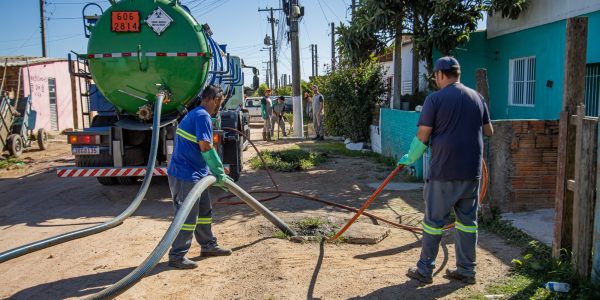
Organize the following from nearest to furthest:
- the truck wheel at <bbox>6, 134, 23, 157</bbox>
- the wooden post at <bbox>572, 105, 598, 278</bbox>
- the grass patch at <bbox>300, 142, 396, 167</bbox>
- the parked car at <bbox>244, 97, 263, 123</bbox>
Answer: the wooden post at <bbox>572, 105, 598, 278</bbox> < the grass patch at <bbox>300, 142, 396, 167</bbox> < the truck wheel at <bbox>6, 134, 23, 157</bbox> < the parked car at <bbox>244, 97, 263, 123</bbox>

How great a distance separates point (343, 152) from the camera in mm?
13289

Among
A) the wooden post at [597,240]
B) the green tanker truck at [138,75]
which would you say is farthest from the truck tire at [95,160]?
the wooden post at [597,240]

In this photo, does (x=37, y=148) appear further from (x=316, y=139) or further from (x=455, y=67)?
(x=455, y=67)

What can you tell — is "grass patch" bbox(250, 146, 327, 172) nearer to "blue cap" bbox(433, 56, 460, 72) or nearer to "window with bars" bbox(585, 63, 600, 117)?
"window with bars" bbox(585, 63, 600, 117)

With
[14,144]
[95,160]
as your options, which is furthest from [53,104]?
[95,160]

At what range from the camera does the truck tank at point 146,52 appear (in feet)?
23.9

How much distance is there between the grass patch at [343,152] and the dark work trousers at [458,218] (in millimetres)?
6576

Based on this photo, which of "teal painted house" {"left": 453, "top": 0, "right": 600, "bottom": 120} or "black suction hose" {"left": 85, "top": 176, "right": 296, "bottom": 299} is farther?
"teal painted house" {"left": 453, "top": 0, "right": 600, "bottom": 120}

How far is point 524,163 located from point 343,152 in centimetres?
747

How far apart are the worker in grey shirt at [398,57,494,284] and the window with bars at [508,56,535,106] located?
8712 millimetres

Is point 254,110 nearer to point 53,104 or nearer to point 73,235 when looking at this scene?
point 53,104

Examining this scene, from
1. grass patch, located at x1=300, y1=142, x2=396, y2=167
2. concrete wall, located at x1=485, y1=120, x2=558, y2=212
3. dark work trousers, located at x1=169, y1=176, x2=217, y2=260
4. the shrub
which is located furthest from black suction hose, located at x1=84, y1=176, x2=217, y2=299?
the shrub

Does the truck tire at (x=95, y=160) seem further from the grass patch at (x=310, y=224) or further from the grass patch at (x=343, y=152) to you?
the grass patch at (x=343, y=152)

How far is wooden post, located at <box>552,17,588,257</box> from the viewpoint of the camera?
13.7 feet
